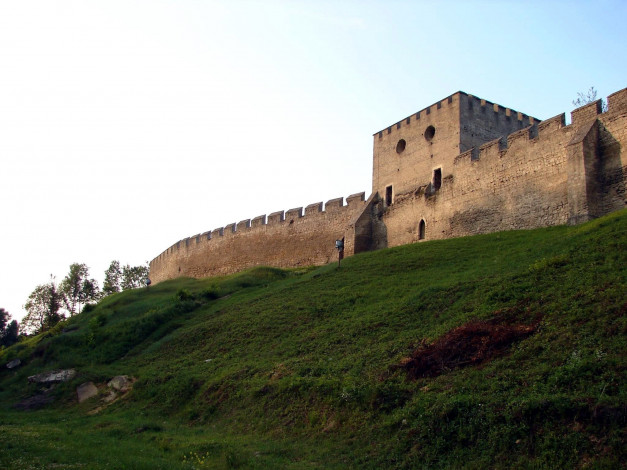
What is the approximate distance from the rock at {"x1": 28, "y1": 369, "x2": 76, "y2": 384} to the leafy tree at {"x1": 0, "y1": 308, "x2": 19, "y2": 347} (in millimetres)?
28841

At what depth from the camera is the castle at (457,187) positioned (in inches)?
749

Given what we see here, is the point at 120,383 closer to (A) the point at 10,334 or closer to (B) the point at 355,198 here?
(B) the point at 355,198

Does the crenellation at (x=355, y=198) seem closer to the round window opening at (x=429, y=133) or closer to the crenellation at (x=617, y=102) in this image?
the round window opening at (x=429, y=133)

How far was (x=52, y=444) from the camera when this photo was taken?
1073 cm

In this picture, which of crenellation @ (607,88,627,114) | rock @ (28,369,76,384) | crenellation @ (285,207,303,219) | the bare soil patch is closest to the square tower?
crenellation @ (285,207,303,219)

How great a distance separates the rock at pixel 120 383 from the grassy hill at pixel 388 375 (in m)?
0.32

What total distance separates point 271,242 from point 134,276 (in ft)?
92.1

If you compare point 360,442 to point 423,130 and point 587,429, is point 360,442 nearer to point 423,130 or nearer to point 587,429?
point 587,429

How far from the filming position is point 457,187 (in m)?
25.5

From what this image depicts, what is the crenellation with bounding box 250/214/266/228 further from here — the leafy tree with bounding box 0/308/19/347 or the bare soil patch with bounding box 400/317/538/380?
the bare soil patch with bounding box 400/317/538/380

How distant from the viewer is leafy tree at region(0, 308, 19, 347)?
4459 cm

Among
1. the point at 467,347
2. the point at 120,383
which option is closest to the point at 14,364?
the point at 120,383

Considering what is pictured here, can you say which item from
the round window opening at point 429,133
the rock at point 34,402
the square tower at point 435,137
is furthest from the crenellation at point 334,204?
the rock at point 34,402

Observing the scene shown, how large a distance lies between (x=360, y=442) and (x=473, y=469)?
2.25m
